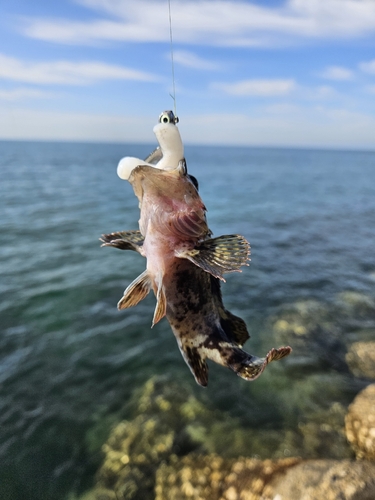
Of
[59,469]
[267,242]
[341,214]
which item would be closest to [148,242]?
[59,469]

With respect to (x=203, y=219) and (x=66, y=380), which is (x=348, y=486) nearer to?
(x=203, y=219)

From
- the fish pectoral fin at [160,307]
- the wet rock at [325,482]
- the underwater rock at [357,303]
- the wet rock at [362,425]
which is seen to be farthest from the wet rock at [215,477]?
the underwater rock at [357,303]

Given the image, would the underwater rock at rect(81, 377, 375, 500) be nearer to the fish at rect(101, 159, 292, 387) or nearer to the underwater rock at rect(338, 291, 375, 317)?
the fish at rect(101, 159, 292, 387)

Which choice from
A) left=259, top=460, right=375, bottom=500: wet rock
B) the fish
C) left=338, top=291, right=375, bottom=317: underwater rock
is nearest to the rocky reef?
left=259, top=460, right=375, bottom=500: wet rock

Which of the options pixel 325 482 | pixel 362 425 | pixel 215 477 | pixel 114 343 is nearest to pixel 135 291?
pixel 325 482

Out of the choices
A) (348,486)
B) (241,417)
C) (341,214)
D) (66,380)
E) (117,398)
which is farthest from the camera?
(341,214)

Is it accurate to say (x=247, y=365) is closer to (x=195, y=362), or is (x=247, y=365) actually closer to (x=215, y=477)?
(x=195, y=362)
